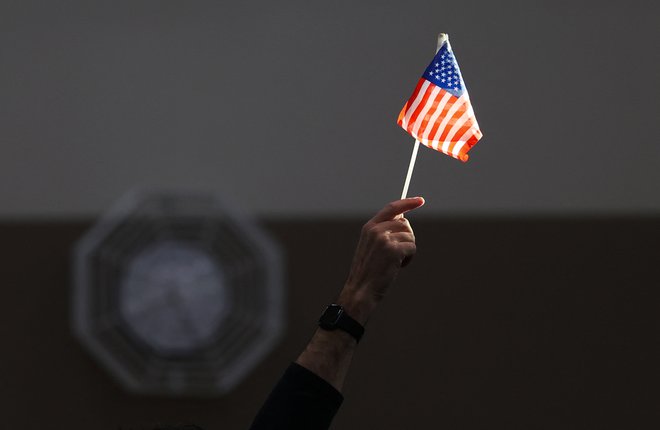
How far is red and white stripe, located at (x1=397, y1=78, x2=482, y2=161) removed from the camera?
78.0 inches

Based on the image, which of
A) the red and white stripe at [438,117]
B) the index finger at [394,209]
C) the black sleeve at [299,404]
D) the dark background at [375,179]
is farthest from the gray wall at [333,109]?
the black sleeve at [299,404]

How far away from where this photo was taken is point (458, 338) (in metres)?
4.58

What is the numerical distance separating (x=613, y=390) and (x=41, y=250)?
2373 mm

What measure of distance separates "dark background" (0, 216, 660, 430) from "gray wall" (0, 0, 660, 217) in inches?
6.0

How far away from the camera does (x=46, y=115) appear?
193 inches

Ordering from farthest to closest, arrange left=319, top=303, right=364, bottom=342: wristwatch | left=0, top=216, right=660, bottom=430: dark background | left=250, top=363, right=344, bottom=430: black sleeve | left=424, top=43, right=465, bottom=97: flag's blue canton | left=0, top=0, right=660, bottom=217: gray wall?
left=0, top=0, right=660, bottom=217: gray wall, left=0, top=216, right=660, bottom=430: dark background, left=424, top=43, right=465, bottom=97: flag's blue canton, left=319, top=303, right=364, bottom=342: wristwatch, left=250, top=363, right=344, bottom=430: black sleeve

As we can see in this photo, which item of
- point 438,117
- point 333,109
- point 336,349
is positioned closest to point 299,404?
point 336,349

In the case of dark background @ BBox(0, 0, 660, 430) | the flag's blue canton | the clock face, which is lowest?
the clock face

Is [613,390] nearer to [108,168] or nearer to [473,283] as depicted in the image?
[473,283]

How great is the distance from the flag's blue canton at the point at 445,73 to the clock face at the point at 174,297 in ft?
8.97

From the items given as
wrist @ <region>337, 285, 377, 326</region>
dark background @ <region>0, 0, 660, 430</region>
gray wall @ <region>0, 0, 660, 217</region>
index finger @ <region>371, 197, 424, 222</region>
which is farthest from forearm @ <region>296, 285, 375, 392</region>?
gray wall @ <region>0, 0, 660, 217</region>

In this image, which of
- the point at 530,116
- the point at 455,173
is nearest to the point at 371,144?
the point at 455,173

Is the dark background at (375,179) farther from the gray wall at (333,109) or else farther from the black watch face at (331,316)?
the black watch face at (331,316)

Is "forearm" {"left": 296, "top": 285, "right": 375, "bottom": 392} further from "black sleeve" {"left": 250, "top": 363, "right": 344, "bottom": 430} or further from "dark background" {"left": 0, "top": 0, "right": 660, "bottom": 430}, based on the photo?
"dark background" {"left": 0, "top": 0, "right": 660, "bottom": 430}
